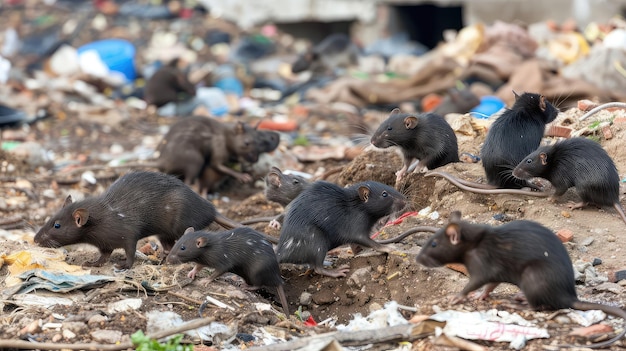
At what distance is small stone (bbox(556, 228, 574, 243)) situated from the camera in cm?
592

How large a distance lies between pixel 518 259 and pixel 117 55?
1375cm

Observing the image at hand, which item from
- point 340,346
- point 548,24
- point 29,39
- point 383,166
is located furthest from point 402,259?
point 29,39

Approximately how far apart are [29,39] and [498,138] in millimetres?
15370

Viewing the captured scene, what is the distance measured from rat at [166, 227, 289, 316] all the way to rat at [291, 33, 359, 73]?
12.0 meters

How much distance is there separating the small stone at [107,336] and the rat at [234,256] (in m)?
1.01

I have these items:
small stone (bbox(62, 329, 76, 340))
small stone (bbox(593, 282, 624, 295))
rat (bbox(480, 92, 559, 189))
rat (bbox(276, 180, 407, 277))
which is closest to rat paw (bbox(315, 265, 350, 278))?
rat (bbox(276, 180, 407, 277))

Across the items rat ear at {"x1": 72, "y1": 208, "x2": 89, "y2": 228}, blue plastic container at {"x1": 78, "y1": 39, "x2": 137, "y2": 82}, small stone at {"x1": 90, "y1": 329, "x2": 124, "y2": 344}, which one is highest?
rat ear at {"x1": 72, "y1": 208, "x2": 89, "y2": 228}

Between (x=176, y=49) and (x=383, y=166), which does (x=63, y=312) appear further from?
(x=176, y=49)

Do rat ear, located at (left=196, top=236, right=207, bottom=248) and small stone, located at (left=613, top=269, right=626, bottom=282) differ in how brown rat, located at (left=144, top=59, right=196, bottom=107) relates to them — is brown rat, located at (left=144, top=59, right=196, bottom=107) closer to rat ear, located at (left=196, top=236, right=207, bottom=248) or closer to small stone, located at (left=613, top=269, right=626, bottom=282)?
rat ear, located at (left=196, top=236, right=207, bottom=248)

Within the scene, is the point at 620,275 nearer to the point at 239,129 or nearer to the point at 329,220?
the point at 329,220

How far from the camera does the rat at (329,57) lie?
17.7 meters

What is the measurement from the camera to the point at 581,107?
8047 millimetres

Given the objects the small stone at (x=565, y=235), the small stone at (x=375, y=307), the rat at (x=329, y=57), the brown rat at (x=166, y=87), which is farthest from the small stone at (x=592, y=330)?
the rat at (x=329, y=57)

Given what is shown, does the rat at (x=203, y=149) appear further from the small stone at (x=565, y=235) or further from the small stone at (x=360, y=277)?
the small stone at (x=565, y=235)
